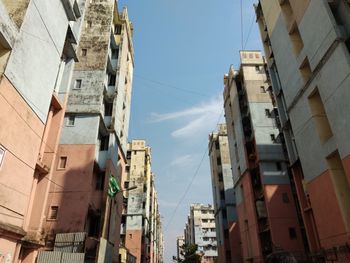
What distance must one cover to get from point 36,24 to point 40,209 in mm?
9952

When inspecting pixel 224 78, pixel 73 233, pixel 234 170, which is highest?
pixel 224 78

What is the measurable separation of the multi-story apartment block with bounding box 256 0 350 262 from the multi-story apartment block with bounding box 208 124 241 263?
25767 mm

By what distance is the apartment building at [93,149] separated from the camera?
20844 mm

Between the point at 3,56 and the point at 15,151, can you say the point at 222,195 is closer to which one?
the point at 15,151

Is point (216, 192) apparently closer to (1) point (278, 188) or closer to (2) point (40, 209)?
(1) point (278, 188)

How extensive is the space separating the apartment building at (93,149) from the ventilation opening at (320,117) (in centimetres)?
1658

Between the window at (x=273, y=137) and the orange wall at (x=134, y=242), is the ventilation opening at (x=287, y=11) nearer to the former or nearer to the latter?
the window at (x=273, y=137)

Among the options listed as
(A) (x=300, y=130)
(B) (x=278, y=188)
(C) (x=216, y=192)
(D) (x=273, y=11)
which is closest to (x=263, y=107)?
(B) (x=278, y=188)

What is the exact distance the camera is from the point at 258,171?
33.3 m

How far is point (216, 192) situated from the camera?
53156 mm

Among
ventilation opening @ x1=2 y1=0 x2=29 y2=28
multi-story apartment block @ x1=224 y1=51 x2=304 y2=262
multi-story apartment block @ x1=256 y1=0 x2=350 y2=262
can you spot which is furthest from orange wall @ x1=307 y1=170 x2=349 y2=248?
ventilation opening @ x1=2 y1=0 x2=29 y2=28

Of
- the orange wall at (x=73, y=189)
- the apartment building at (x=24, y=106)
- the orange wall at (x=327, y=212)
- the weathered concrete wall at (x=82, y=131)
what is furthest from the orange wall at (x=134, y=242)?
the orange wall at (x=327, y=212)

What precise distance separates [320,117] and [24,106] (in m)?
16.6

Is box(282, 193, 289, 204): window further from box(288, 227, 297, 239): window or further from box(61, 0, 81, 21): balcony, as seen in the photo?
box(61, 0, 81, 21): balcony
